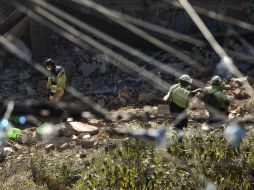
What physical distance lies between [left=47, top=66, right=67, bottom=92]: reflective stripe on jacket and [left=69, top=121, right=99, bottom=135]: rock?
2.46ft

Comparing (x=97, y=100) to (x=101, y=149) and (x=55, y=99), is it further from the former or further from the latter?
(x=101, y=149)


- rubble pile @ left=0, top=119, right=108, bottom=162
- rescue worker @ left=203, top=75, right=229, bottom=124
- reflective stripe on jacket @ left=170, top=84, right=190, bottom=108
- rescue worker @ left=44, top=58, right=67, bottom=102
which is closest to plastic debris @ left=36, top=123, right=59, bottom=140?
rubble pile @ left=0, top=119, right=108, bottom=162

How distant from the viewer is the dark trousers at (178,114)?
791 centimetres

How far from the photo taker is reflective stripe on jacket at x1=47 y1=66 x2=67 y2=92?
927 centimetres

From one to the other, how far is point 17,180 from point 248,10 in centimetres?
788

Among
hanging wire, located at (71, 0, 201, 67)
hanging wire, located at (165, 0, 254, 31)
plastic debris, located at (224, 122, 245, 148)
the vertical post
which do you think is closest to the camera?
plastic debris, located at (224, 122, 245, 148)

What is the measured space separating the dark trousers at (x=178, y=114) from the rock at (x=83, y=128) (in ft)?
5.46

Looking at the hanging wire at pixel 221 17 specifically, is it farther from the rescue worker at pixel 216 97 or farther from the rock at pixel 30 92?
the rescue worker at pixel 216 97

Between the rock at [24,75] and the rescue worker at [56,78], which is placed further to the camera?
the rock at [24,75]

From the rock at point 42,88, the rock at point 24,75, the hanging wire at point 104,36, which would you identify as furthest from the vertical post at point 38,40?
the rock at point 42,88

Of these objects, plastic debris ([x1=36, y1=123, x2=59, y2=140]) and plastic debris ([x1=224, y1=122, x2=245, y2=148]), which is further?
plastic debris ([x1=36, y1=123, x2=59, y2=140])

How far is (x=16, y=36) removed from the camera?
13.0 m

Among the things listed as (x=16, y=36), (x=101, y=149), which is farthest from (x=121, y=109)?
(x=16, y=36)

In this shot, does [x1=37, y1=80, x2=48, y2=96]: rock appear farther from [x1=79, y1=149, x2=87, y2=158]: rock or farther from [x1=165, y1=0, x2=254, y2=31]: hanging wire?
[x1=165, y1=0, x2=254, y2=31]: hanging wire
